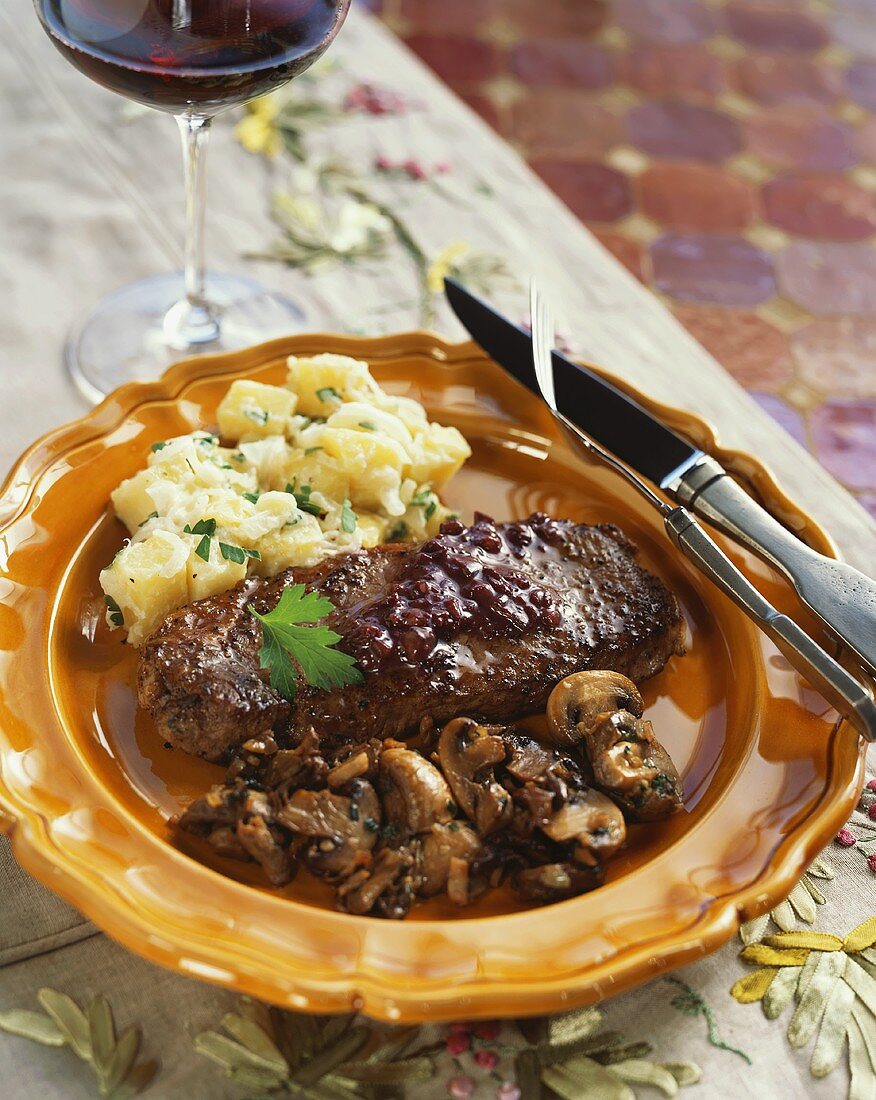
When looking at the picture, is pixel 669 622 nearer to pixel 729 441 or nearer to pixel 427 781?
pixel 427 781

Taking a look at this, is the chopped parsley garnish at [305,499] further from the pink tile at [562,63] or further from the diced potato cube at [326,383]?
the pink tile at [562,63]

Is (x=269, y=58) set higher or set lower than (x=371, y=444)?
higher

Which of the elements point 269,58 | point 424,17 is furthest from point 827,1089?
point 424,17

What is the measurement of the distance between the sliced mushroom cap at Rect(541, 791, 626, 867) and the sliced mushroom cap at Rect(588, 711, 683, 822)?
0.19 feet

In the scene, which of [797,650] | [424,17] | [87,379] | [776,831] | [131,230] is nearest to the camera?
[776,831]

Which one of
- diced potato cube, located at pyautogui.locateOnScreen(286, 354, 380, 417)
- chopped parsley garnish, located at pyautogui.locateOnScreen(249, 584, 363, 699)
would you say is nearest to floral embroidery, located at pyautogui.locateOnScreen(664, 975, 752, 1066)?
chopped parsley garnish, located at pyautogui.locateOnScreen(249, 584, 363, 699)

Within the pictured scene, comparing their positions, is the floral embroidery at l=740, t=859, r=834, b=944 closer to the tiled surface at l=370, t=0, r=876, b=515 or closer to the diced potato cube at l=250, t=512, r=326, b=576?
the diced potato cube at l=250, t=512, r=326, b=576

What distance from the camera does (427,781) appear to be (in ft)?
8.57

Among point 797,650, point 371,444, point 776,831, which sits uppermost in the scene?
point 371,444

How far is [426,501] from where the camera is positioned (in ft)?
11.2

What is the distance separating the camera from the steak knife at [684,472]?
3047mm

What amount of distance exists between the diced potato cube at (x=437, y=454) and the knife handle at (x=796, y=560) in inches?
25.9

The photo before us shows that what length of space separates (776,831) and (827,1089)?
0.54 m

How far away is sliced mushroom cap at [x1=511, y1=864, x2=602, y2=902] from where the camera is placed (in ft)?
8.32
